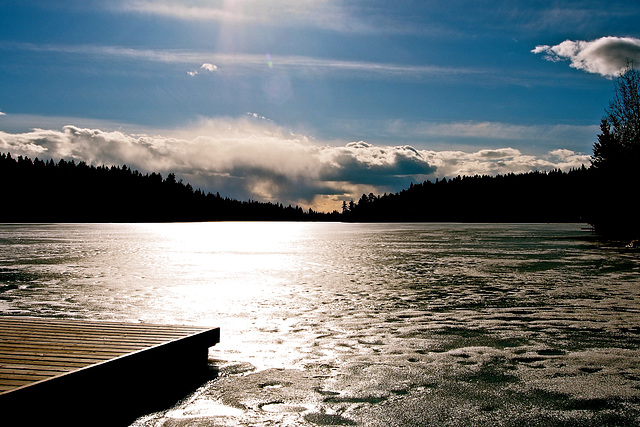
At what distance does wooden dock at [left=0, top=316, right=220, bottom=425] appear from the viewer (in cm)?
597

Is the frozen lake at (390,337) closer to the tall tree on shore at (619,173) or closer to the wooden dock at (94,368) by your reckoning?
the wooden dock at (94,368)

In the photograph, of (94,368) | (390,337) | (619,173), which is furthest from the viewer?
(619,173)

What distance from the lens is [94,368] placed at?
6.64 m

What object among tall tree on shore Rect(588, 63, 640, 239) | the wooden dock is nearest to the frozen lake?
the wooden dock

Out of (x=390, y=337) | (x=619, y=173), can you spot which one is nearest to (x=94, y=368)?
(x=390, y=337)

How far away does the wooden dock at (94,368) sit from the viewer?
235 inches

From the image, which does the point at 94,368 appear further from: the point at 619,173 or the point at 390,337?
the point at 619,173

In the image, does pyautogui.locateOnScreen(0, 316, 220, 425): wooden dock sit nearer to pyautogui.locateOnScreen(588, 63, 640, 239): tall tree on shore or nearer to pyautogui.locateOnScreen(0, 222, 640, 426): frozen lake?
pyautogui.locateOnScreen(0, 222, 640, 426): frozen lake

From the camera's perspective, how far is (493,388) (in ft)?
25.2

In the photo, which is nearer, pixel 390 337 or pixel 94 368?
pixel 94 368

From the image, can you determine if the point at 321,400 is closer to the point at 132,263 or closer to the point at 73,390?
the point at 73,390

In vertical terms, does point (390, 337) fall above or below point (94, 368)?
below

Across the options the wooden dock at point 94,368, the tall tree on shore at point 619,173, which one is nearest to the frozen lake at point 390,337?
the wooden dock at point 94,368

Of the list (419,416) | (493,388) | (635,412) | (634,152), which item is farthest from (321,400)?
(634,152)
